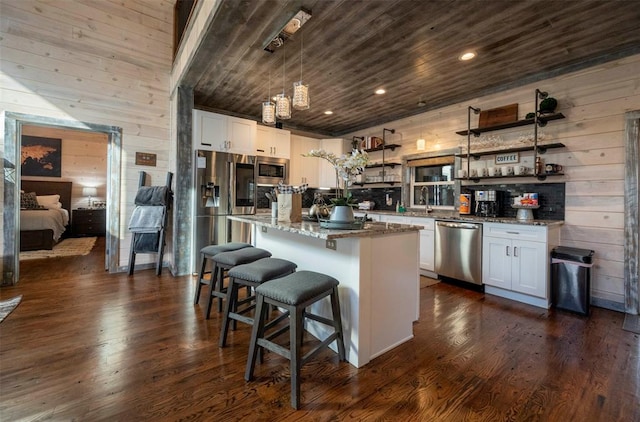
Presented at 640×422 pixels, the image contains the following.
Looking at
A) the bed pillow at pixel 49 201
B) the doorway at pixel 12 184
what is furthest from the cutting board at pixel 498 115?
the bed pillow at pixel 49 201

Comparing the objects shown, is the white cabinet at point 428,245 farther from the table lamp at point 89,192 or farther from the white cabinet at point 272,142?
the table lamp at point 89,192

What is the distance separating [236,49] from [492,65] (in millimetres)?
2844

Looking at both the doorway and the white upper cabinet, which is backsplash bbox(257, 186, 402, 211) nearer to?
the white upper cabinet

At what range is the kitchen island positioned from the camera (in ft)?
6.24

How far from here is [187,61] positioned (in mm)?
3277

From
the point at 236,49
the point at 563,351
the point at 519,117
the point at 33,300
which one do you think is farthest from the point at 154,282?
the point at 519,117

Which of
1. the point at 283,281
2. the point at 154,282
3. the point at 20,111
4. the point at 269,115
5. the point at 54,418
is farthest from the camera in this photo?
the point at 154,282

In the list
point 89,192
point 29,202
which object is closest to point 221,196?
point 29,202

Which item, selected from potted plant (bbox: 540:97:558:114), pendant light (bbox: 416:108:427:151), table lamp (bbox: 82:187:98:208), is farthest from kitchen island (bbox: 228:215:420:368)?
table lamp (bbox: 82:187:98:208)

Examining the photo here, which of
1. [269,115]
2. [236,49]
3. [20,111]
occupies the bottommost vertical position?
[269,115]

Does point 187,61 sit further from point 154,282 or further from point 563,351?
point 563,351

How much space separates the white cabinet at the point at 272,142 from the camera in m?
4.95

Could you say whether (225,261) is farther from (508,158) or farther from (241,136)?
(508,158)

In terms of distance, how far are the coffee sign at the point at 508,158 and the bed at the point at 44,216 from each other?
25.9 ft
